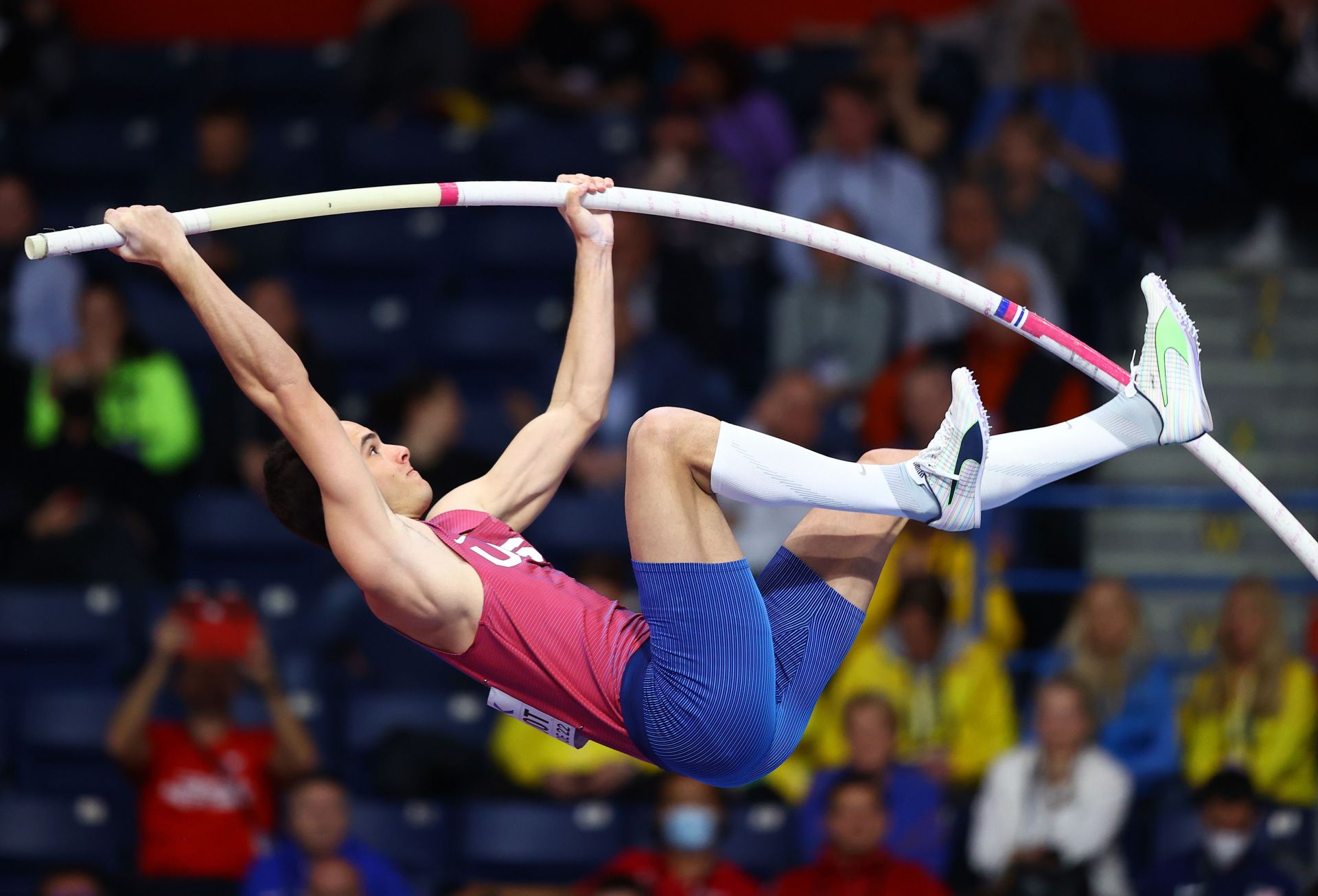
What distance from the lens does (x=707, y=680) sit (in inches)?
205

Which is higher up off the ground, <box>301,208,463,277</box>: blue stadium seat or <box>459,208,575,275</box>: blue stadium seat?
<box>301,208,463,277</box>: blue stadium seat

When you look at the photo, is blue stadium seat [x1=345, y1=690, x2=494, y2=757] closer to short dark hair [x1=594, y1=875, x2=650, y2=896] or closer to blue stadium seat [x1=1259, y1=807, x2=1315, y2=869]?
short dark hair [x1=594, y1=875, x2=650, y2=896]

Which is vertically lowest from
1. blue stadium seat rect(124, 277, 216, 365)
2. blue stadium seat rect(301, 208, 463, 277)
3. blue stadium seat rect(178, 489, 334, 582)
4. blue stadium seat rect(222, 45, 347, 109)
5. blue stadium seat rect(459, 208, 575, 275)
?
blue stadium seat rect(178, 489, 334, 582)

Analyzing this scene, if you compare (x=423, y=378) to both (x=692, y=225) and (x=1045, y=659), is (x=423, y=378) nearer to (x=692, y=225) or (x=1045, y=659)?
(x=692, y=225)

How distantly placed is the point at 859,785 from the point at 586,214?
10.2ft

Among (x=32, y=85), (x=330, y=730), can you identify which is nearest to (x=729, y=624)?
(x=330, y=730)

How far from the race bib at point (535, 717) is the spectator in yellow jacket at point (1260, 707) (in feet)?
12.6

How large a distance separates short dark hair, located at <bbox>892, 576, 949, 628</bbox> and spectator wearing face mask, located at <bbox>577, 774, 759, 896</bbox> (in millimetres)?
1268

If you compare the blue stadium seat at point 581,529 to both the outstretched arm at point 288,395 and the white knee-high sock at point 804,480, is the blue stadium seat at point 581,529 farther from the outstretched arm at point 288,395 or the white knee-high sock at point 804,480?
the outstretched arm at point 288,395

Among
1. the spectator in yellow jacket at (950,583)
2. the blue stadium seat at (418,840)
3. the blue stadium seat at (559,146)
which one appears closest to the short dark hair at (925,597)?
the spectator in yellow jacket at (950,583)

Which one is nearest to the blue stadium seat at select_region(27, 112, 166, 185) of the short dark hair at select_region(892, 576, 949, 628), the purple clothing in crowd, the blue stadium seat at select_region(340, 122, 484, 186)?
the blue stadium seat at select_region(340, 122, 484, 186)

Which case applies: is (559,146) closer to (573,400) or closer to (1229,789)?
(573,400)

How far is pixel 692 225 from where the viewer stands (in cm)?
1041

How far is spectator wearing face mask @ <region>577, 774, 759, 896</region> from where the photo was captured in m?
7.94
